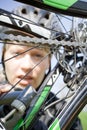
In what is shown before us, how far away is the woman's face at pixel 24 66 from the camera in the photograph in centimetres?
131

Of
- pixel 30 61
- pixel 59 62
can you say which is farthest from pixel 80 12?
pixel 30 61

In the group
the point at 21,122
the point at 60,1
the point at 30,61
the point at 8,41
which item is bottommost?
the point at 21,122

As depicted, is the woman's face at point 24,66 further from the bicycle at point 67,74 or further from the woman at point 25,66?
the bicycle at point 67,74

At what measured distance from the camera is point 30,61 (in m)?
1.33

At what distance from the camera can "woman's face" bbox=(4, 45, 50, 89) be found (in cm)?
131

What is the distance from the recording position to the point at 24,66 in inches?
51.6

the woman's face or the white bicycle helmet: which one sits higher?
the white bicycle helmet

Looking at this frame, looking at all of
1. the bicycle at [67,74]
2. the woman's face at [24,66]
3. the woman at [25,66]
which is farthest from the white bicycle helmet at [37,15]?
the bicycle at [67,74]

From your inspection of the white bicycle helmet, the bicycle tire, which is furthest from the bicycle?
the white bicycle helmet

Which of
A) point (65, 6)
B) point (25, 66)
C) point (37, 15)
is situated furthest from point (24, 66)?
point (65, 6)

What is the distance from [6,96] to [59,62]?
0.21 metres

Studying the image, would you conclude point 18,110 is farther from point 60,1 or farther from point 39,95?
point 60,1

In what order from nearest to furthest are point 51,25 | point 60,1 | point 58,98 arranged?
point 60,1
point 58,98
point 51,25

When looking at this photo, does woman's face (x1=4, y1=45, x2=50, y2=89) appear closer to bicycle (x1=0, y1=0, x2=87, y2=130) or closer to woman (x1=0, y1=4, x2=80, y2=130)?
woman (x1=0, y1=4, x2=80, y2=130)
